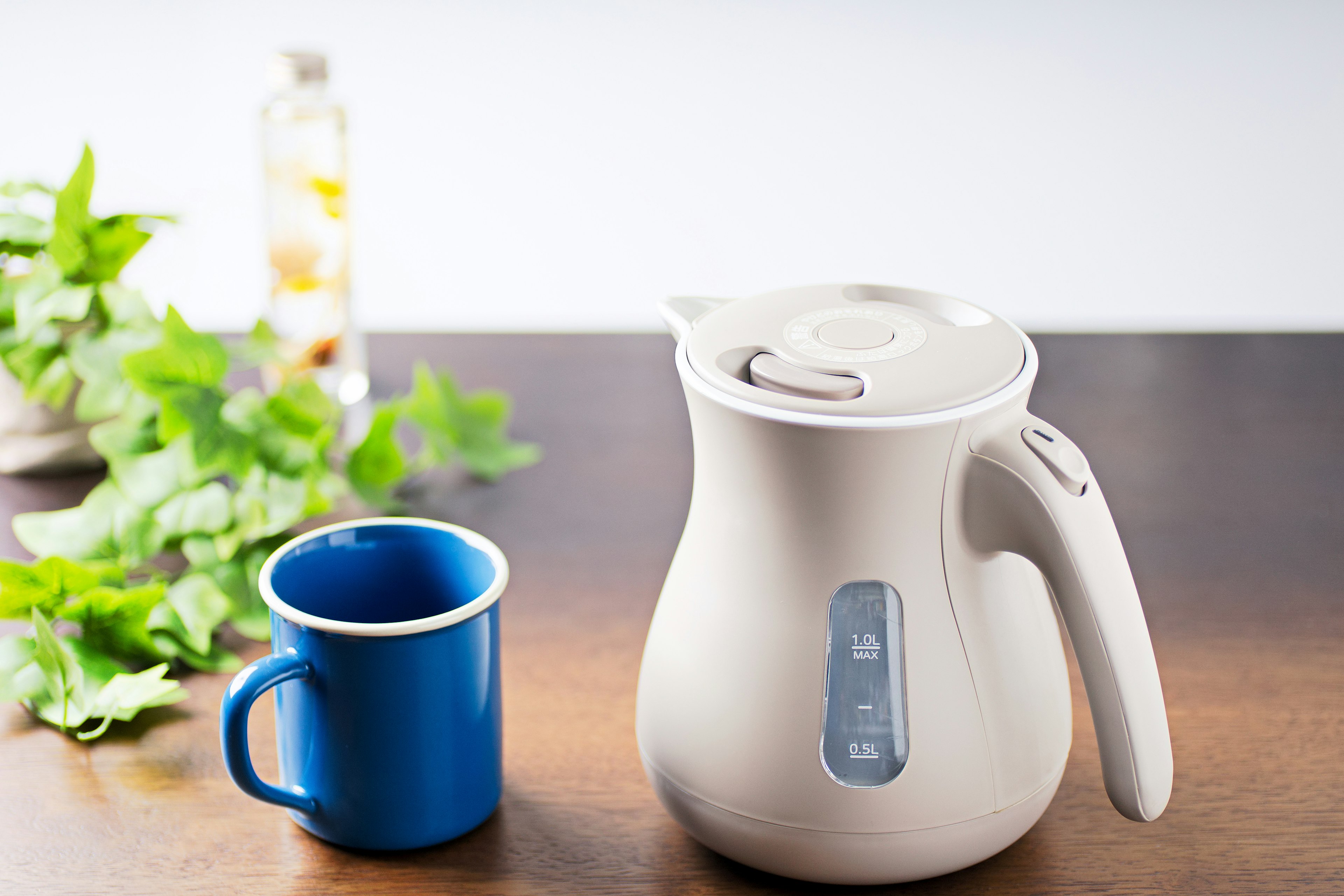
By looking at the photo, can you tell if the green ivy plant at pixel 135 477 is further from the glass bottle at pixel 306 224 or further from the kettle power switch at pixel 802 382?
the kettle power switch at pixel 802 382

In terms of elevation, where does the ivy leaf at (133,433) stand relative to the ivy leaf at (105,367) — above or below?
below

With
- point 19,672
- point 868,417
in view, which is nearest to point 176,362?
point 19,672

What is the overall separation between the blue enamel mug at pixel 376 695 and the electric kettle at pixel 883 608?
71 mm

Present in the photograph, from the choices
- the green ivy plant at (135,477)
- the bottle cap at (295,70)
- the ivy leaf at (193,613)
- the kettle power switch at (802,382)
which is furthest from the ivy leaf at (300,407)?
the kettle power switch at (802,382)

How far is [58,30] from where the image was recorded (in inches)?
52.4

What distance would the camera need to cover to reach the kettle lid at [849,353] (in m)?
0.36

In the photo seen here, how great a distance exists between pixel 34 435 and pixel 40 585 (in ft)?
0.76

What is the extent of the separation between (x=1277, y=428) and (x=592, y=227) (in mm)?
936

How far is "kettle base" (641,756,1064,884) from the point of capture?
387mm

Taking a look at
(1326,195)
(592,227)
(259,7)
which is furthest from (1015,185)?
(259,7)

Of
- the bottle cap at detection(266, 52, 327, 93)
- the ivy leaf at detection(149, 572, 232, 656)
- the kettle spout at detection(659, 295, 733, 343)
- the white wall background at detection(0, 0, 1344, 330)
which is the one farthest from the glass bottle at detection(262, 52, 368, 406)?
the white wall background at detection(0, 0, 1344, 330)

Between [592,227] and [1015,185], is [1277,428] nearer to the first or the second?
[1015,185]

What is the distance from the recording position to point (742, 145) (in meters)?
1.46

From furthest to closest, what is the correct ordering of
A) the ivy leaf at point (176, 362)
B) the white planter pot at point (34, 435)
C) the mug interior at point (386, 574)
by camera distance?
the white planter pot at point (34, 435) → the ivy leaf at point (176, 362) → the mug interior at point (386, 574)
